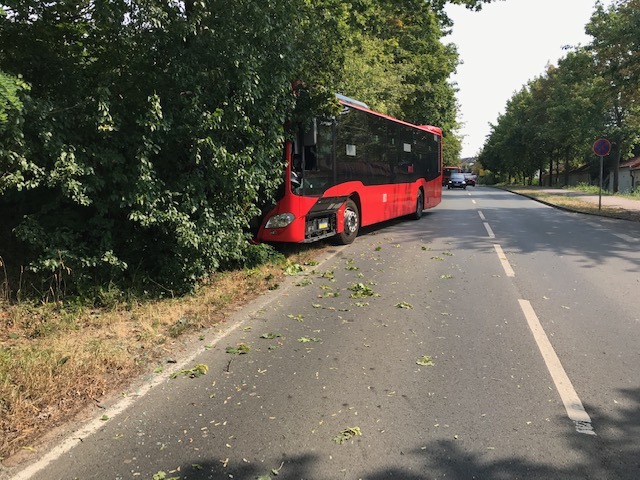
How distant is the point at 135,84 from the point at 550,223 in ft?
44.7

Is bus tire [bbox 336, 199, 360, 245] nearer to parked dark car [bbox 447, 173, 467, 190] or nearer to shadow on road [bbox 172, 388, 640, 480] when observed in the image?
shadow on road [bbox 172, 388, 640, 480]

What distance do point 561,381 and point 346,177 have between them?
24.5 ft

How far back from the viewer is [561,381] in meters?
4.14

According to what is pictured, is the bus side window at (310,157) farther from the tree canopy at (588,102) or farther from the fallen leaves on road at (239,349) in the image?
the tree canopy at (588,102)

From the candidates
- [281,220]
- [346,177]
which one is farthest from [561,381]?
[346,177]

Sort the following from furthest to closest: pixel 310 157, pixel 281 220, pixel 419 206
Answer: pixel 419 206 → pixel 310 157 → pixel 281 220

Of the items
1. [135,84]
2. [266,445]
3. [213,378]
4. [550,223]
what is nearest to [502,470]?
[266,445]

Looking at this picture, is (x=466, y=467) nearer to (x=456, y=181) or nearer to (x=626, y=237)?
(x=626, y=237)

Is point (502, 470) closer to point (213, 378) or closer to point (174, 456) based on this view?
point (174, 456)

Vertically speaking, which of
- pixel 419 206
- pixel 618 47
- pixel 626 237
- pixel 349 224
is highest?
pixel 618 47

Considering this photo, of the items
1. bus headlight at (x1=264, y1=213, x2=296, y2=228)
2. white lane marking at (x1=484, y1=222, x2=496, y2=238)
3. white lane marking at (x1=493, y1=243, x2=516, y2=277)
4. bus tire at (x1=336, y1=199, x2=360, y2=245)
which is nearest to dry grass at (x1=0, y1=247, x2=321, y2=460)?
bus headlight at (x1=264, y1=213, x2=296, y2=228)

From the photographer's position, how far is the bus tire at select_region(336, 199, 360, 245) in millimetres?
11445

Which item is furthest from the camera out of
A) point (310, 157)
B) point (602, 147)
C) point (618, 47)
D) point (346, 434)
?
point (602, 147)

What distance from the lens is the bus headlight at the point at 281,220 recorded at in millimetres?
8984
